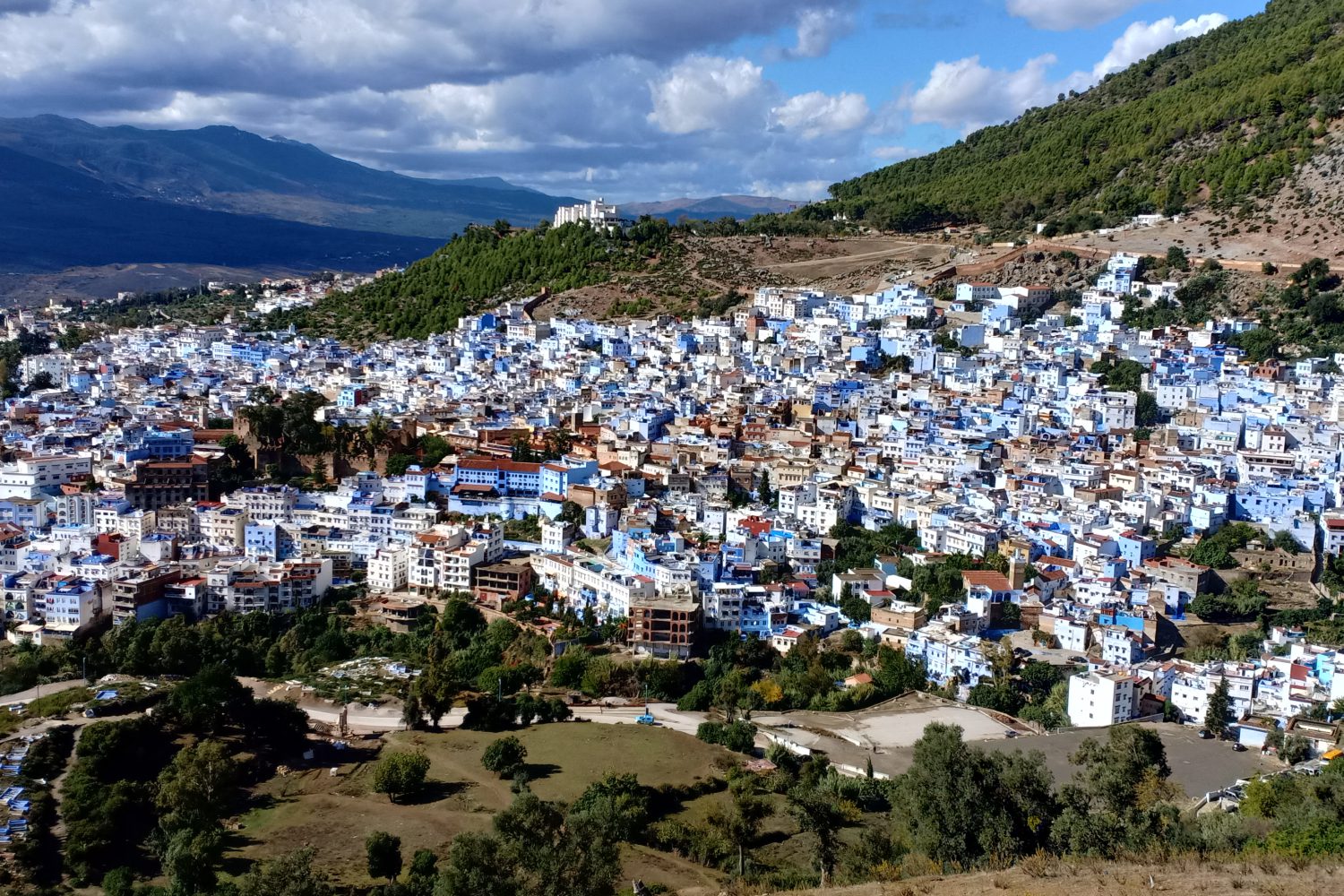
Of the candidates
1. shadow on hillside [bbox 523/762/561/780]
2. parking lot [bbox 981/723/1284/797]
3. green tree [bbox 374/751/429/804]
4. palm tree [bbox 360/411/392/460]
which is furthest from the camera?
palm tree [bbox 360/411/392/460]

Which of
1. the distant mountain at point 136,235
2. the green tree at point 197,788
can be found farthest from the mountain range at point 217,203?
the green tree at point 197,788

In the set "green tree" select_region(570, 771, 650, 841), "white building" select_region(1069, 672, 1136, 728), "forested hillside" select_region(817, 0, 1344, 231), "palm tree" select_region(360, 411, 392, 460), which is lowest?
"green tree" select_region(570, 771, 650, 841)

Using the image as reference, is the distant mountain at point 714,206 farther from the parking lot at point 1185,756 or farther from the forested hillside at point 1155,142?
the parking lot at point 1185,756

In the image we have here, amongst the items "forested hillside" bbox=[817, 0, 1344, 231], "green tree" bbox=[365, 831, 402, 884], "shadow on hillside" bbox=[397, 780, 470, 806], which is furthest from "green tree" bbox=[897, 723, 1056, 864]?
"forested hillside" bbox=[817, 0, 1344, 231]

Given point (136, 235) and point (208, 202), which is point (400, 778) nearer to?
point (136, 235)

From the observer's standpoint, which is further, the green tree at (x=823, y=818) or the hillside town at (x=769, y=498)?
the hillside town at (x=769, y=498)

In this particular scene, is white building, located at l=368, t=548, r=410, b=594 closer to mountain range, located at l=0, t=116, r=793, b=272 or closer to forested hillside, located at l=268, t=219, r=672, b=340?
forested hillside, located at l=268, t=219, r=672, b=340
